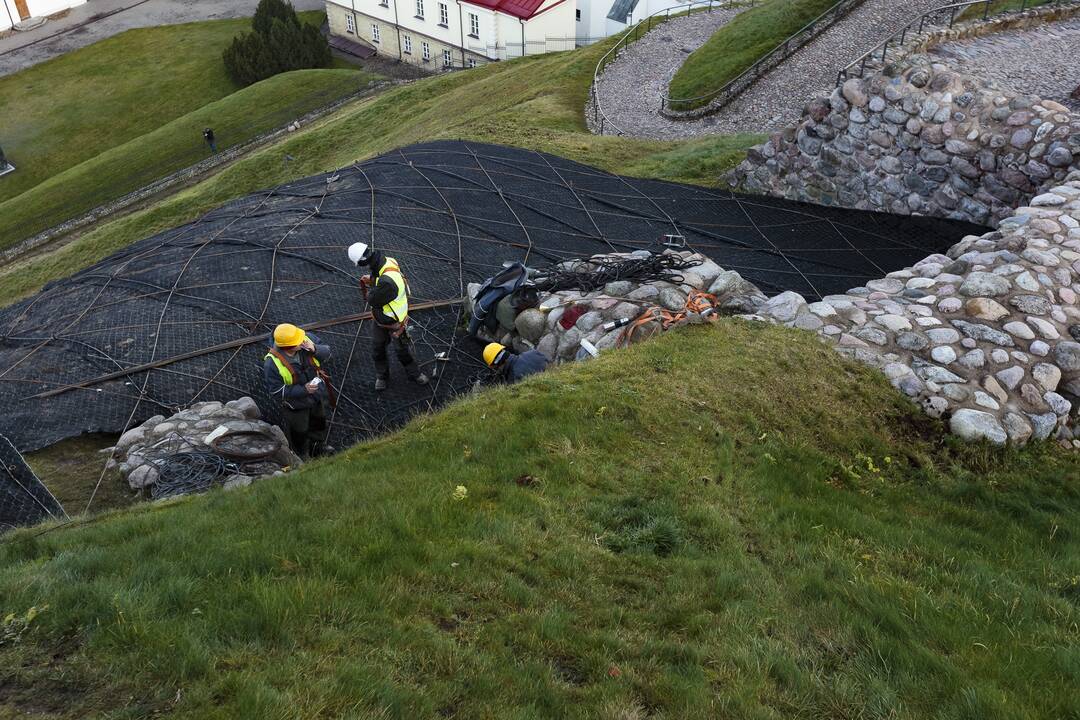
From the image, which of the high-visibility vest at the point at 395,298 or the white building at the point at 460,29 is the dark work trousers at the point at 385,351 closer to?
the high-visibility vest at the point at 395,298

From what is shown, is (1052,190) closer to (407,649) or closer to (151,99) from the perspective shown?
(407,649)

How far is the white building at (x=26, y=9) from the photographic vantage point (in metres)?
57.6

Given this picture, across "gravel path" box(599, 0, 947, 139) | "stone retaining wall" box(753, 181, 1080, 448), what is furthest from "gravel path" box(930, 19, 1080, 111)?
"stone retaining wall" box(753, 181, 1080, 448)

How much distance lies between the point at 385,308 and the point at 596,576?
18.8 ft

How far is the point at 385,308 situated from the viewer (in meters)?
10.3

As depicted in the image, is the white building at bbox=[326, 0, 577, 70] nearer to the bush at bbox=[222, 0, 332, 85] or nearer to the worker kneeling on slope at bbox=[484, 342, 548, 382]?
the bush at bbox=[222, 0, 332, 85]

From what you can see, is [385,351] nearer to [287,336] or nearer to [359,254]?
[359,254]

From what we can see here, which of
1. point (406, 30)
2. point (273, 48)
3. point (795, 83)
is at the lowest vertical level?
point (273, 48)

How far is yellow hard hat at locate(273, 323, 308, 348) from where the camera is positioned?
9.46 metres

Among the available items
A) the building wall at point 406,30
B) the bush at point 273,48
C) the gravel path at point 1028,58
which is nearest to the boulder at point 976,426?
the gravel path at point 1028,58

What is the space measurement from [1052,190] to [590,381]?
830 cm

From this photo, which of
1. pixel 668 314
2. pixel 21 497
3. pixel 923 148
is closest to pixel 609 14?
pixel 923 148

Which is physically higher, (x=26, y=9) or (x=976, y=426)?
(x=26, y=9)

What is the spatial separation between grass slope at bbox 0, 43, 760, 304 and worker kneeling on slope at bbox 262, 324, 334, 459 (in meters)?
11.0
